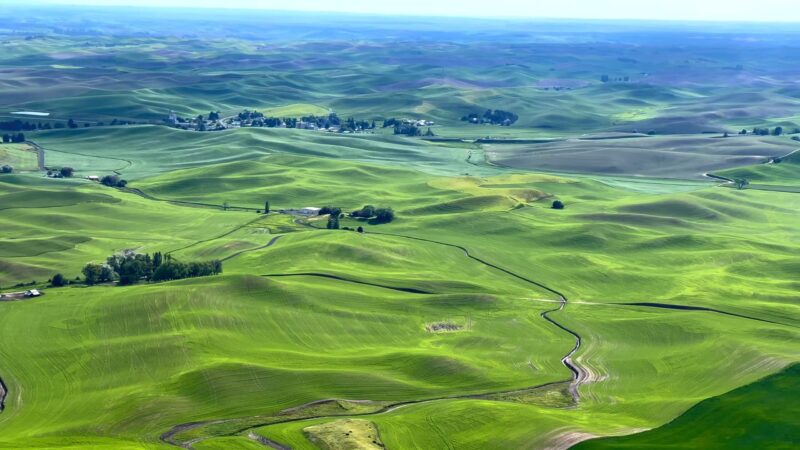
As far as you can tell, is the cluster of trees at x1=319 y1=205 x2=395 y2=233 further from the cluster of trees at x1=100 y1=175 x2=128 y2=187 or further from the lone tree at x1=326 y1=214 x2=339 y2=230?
the cluster of trees at x1=100 y1=175 x2=128 y2=187

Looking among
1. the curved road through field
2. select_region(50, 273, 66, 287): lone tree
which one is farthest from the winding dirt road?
select_region(50, 273, 66, 287): lone tree

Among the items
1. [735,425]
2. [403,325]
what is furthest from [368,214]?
[735,425]

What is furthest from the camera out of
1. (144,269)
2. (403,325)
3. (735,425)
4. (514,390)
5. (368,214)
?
(368,214)

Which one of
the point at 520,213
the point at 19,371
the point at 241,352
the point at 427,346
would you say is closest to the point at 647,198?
the point at 520,213

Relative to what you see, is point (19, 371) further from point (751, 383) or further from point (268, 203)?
point (268, 203)

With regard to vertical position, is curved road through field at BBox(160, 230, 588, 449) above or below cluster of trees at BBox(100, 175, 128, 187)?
above

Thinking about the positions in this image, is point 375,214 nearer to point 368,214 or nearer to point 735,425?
point 368,214
